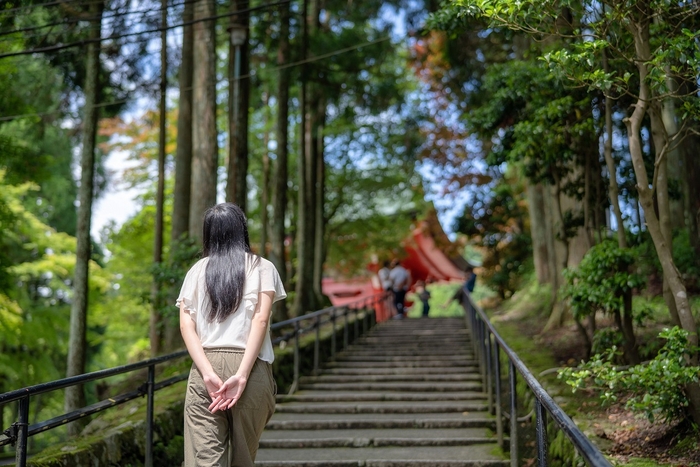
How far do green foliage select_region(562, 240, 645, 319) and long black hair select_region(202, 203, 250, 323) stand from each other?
4.15m

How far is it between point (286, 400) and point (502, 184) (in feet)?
43.8

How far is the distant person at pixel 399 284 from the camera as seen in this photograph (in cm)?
1980

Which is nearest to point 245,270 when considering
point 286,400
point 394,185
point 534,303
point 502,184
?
point 286,400

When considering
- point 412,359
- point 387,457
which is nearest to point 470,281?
point 412,359

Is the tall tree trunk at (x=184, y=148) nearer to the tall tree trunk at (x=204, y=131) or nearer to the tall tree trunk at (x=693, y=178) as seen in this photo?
the tall tree trunk at (x=204, y=131)

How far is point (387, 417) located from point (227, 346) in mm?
5107

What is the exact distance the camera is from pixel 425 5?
15648mm

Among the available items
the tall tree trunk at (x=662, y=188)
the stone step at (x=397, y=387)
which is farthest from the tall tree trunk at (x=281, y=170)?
the tall tree trunk at (x=662, y=188)

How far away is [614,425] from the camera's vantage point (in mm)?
6020

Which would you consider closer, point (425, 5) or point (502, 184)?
point (425, 5)

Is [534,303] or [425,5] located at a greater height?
[425,5]

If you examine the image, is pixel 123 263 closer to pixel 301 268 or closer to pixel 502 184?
pixel 301 268

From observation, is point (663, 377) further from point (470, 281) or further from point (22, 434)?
point (470, 281)

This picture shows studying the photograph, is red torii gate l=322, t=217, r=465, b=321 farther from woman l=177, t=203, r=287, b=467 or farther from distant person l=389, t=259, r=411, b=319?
woman l=177, t=203, r=287, b=467
